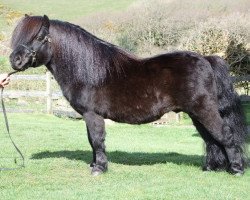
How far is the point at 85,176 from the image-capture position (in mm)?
6008

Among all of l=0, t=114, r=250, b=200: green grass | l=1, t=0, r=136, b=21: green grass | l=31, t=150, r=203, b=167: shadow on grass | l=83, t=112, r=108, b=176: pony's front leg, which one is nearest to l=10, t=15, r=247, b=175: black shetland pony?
l=83, t=112, r=108, b=176: pony's front leg

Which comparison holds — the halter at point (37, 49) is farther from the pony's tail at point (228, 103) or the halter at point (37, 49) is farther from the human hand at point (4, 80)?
the pony's tail at point (228, 103)

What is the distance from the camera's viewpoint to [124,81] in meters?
6.04

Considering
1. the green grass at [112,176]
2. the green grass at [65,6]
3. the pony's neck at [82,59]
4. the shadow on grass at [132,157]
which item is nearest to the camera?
the green grass at [112,176]

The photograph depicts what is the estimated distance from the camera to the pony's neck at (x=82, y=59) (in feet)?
19.7

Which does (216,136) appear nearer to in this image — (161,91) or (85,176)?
(161,91)

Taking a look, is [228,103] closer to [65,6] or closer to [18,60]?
[18,60]

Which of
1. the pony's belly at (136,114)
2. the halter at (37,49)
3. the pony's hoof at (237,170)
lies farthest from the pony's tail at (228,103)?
the halter at (37,49)

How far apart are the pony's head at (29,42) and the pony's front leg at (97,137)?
1047 mm

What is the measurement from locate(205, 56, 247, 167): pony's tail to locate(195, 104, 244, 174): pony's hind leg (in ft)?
0.30

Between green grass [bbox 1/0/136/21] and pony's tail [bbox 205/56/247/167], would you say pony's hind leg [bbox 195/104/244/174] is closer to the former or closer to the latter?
pony's tail [bbox 205/56/247/167]

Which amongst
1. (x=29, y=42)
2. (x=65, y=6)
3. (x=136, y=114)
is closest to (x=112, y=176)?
(x=136, y=114)

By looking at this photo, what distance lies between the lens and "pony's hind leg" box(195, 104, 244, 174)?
5.89m

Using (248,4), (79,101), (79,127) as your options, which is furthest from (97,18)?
(79,101)
